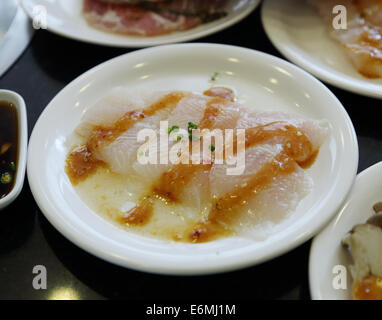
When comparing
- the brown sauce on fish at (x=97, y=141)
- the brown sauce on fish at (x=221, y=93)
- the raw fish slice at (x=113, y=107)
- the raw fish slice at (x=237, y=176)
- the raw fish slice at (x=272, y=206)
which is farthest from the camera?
the brown sauce on fish at (x=221, y=93)

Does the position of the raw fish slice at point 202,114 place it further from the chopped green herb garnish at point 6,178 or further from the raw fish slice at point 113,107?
the chopped green herb garnish at point 6,178

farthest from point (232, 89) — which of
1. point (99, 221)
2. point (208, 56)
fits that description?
point (99, 221)

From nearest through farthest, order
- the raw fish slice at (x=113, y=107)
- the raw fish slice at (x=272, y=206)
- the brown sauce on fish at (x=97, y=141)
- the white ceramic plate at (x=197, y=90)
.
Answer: the white ceramic plate at (x=197, y=90) < the raw fish slice at (x=272, y=206) < the brown sauce on fish at (x=97, y=141) < the raw fish slice at (x=113, y=107)

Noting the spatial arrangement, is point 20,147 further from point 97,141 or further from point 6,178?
point 97,141

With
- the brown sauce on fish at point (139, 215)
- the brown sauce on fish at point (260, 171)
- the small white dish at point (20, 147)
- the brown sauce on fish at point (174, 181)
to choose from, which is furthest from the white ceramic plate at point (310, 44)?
the small white dish at point (20, 147)

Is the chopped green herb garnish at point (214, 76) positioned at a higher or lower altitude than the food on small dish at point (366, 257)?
higher

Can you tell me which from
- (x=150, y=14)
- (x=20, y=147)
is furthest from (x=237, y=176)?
(x=150, y=14)
